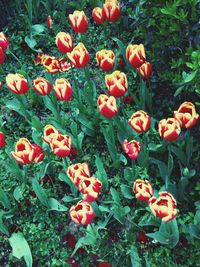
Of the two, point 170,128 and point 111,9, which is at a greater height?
point 111,9

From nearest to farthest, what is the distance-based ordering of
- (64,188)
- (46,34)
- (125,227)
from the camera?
(125,227) < (64,188) < (46,34)

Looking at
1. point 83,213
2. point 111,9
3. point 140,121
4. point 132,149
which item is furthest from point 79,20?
point 83,213

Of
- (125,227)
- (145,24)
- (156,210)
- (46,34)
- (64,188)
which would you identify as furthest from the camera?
(46,34)

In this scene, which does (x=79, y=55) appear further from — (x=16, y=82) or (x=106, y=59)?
(x=16, y=82)

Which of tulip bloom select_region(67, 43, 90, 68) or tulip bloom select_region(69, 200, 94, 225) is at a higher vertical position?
tulip bloom select_region(67, 43, 90, 68)

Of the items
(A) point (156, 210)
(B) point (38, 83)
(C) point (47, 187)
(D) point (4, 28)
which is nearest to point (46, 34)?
(D) point (4, 28)

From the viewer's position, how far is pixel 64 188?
3178mm

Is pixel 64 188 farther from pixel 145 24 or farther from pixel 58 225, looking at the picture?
pixel 145 24

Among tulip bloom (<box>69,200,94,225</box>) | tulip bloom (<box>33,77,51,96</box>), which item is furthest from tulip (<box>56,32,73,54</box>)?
tulip bloom (<box>69,200,94,225</box>)

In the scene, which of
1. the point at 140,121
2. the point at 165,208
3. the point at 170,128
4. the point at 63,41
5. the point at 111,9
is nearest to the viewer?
the point at 165,208

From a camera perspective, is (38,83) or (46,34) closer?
(38,83)

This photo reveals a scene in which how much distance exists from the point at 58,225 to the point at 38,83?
811 millimetres

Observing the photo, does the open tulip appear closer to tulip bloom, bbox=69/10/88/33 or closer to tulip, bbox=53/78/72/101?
tulip, bbox=53/78/72/101

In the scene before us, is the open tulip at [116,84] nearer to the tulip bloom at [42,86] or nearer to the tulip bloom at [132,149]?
the tulip bloom at [132,149]
